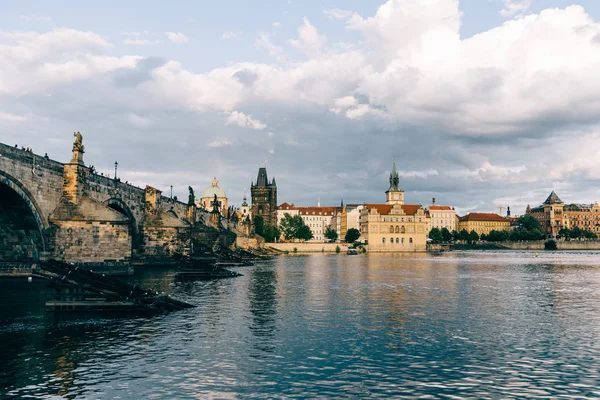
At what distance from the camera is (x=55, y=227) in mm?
45031

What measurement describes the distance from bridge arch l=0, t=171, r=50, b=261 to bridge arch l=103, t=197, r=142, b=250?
1346 centimetres

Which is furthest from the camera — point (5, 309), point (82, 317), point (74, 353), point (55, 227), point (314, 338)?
point (55, 227)

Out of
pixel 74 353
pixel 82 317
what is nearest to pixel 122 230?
pixel 82 317

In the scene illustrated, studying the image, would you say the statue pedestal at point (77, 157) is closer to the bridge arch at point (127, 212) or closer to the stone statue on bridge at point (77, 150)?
the stone statue on bridge at point (77, 150)

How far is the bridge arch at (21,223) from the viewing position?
42122mm

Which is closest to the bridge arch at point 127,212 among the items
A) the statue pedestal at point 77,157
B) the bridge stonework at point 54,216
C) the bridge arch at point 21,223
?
the bridge stonework at point 54,216

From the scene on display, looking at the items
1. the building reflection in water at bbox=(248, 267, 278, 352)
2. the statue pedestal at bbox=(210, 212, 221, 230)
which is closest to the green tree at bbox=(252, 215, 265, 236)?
the statue pedestal at bbox=(210, 212, 221, 230)

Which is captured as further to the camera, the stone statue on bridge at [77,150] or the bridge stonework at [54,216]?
the stone statue on bridge at [77,150]

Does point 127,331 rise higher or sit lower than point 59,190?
lower

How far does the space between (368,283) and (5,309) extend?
29.1 metres

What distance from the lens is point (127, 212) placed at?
217 ft

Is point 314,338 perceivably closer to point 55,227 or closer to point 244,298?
point 244,298

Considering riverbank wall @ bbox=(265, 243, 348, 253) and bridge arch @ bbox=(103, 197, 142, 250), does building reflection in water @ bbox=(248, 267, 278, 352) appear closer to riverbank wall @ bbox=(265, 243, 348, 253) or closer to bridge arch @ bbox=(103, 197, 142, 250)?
bridge arch @ bbox=(103, 197, 142, 250)

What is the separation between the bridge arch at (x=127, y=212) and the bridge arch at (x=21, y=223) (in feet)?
44.2
